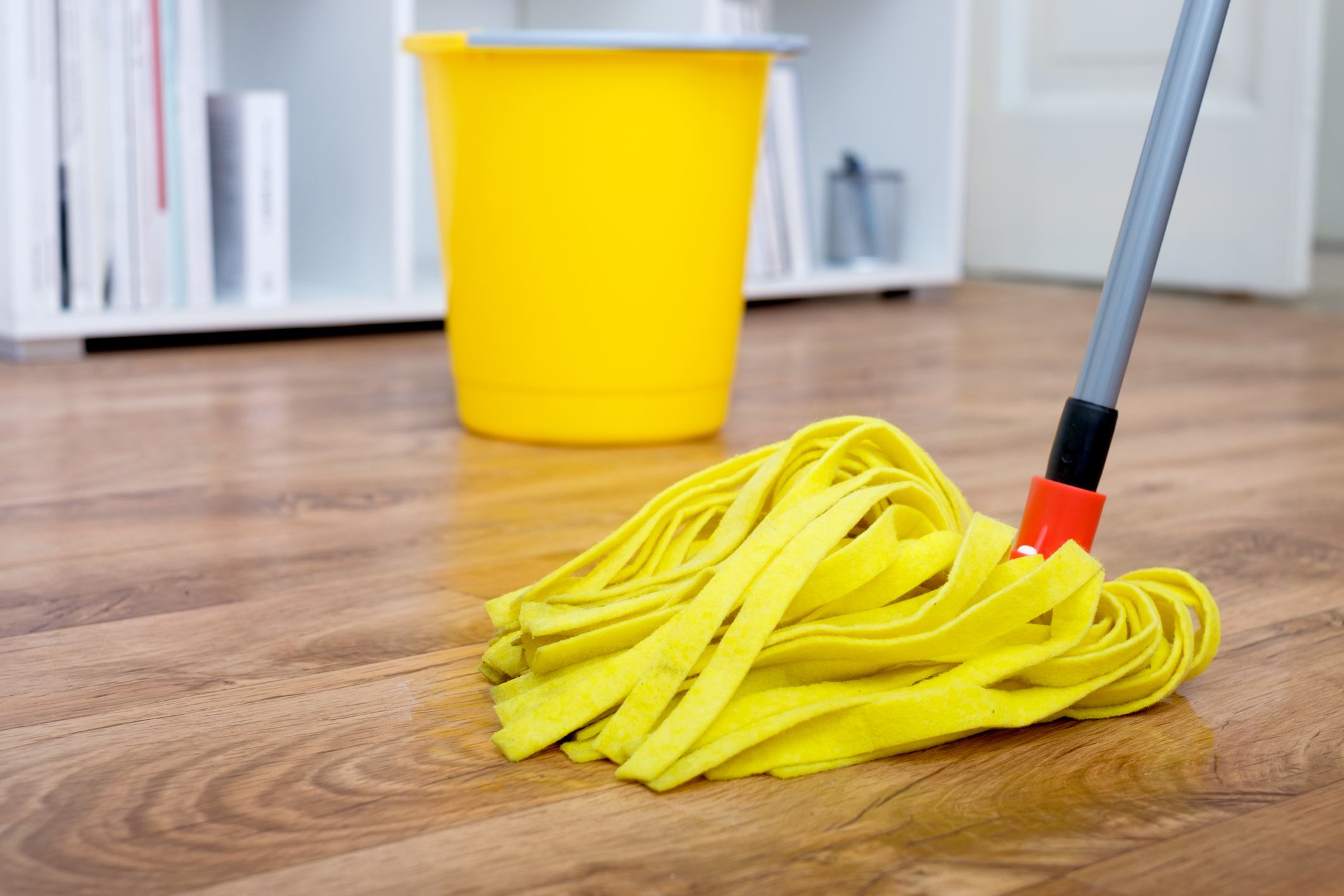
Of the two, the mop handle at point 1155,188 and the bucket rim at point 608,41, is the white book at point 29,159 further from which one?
the mop handle at point 1155,188

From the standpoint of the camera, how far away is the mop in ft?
1.99

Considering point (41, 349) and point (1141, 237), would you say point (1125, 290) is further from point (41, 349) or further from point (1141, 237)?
point (41, 349)

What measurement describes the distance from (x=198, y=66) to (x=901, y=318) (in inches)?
41.0

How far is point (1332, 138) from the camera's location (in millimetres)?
3531

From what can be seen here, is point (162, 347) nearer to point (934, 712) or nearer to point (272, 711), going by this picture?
point (272, 711)

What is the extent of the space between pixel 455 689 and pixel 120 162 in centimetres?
130

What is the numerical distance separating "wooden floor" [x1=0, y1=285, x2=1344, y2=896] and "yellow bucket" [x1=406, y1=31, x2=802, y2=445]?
0.06m

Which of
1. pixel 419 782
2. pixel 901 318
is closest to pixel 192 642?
pixel 419 782

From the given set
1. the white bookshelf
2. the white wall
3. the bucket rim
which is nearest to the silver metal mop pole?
the bucket rim

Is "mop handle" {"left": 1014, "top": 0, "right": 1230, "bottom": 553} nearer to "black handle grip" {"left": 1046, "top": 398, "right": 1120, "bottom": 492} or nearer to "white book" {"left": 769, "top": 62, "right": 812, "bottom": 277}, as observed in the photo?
"black handle grip" {"left": 1046, "top": 398, "right": 1120, "bottom": 492}

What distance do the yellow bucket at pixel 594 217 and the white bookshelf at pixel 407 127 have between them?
0.61m

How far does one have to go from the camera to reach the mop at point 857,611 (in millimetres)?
607

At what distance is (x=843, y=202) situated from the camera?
2.58 metres

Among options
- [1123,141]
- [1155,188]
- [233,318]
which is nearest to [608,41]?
[1155,188]
